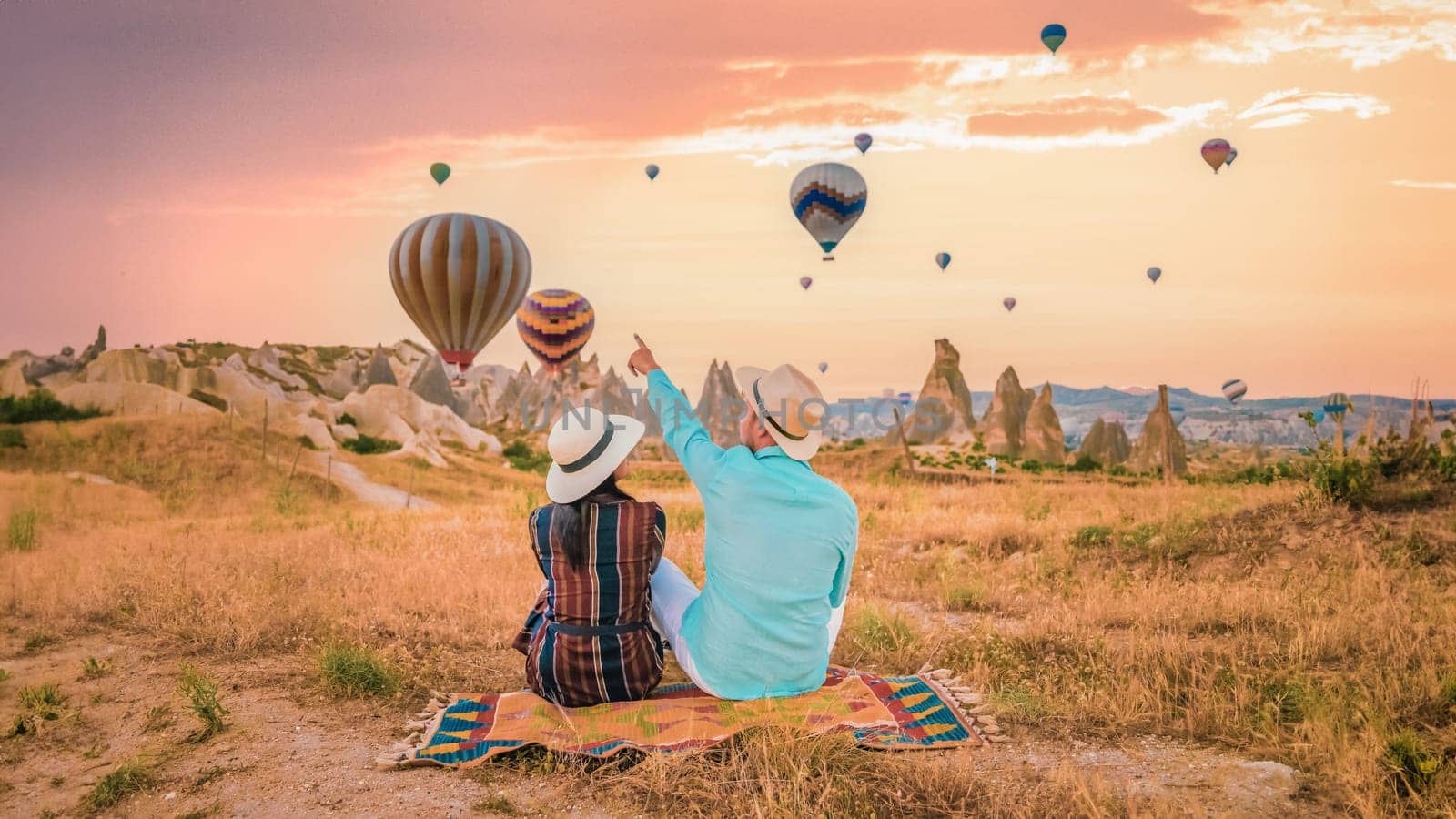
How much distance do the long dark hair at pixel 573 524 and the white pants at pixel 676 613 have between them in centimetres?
75

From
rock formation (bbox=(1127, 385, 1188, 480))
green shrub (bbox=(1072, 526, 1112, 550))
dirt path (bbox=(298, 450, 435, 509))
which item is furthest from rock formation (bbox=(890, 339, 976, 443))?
green shrub (bbox=(1072, 526, 1112, 550))

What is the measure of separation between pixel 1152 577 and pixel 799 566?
7325mm

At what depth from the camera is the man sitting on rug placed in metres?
5.43

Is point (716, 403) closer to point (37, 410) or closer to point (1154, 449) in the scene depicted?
point (1154, 449)

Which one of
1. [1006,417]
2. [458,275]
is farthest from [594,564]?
[1006,417]

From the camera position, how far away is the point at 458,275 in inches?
704

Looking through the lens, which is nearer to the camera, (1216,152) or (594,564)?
(594,564)

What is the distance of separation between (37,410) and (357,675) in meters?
24.4

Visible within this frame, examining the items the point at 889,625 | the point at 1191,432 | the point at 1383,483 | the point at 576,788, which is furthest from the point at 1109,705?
the point at 1191,432

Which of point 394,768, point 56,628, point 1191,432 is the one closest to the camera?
point 394,768

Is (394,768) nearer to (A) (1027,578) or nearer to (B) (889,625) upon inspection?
(B) (889,625)

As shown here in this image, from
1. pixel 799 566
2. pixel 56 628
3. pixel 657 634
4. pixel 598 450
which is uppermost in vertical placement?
pixel 598 450

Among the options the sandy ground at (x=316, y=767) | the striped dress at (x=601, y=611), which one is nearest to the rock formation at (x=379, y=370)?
the sandy ground at (x=316, y=767)

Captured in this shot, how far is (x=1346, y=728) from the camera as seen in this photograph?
20.1 ft
